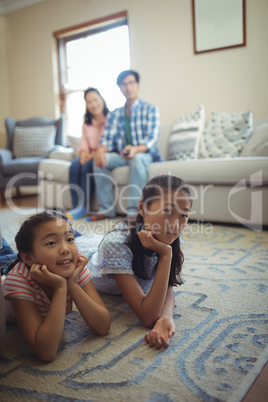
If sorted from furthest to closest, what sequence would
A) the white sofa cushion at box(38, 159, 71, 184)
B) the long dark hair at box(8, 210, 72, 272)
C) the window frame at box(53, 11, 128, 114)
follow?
the window frame at box(53, 11, 128, 114), the white sofa cushion at box(38, 159, 71, 184), the long dark hair at box(8, 210, 72, 272)

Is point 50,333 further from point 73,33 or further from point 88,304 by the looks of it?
point 73,33

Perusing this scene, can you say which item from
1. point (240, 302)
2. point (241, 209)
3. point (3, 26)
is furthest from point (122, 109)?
point (3, 26)

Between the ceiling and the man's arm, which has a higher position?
the ceiling

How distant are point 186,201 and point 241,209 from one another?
1501 millimetres

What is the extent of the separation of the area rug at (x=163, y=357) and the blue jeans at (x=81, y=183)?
195 centimetres

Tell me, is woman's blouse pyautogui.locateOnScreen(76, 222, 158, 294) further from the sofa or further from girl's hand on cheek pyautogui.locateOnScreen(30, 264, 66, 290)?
the sofa

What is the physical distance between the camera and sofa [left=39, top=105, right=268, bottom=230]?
238cm

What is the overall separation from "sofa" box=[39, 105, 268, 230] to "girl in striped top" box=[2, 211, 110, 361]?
166 centimetres

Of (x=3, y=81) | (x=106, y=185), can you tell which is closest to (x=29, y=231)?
(x=106, y=185)

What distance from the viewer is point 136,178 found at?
112 inches

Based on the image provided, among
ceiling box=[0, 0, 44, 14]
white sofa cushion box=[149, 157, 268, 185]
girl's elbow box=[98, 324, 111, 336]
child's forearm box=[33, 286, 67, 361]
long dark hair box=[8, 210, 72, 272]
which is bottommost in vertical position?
girl's elbow box=[98, 324, 111, 336]

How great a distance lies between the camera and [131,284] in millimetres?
1083

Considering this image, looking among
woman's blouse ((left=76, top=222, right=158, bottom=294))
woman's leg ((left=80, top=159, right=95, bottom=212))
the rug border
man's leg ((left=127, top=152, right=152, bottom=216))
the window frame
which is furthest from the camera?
the window frame

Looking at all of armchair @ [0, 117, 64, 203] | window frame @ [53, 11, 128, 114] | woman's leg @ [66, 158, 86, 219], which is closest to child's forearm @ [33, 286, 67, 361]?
woman's leg @ [66, 158, 86, 219]
